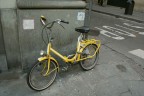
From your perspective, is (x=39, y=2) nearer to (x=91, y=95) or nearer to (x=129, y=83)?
(x=91, y=95)

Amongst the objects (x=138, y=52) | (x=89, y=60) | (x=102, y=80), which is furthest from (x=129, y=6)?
(x=102, y=80)

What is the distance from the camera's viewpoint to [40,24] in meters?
3.74

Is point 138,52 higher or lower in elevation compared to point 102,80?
higher

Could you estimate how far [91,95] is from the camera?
356cm

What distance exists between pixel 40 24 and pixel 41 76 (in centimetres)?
116

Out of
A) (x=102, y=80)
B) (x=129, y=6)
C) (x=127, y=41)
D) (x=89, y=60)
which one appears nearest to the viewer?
(x=102, y=80)

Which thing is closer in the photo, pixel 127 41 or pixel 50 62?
pixel 50 62

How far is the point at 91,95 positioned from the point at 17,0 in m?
2.46

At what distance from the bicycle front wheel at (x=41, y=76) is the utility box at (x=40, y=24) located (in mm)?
508

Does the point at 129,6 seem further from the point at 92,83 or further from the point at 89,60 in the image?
the point at 92,83

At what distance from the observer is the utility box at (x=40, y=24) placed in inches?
139

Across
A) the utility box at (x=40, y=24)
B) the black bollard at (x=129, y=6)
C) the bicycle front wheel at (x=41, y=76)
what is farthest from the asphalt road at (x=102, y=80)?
the black bollard at (x=129, y=6)

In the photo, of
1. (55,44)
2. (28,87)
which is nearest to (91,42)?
(55,44)

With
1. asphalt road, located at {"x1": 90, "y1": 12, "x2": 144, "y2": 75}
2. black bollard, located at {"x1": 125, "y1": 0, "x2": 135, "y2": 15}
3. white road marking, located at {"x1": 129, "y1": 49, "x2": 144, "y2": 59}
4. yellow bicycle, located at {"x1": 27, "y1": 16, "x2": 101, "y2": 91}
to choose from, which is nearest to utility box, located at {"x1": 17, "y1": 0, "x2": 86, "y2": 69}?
yellow bicycle, located at {"x1": 27, "y1": 16, "x2": 101, "y2": 91}
